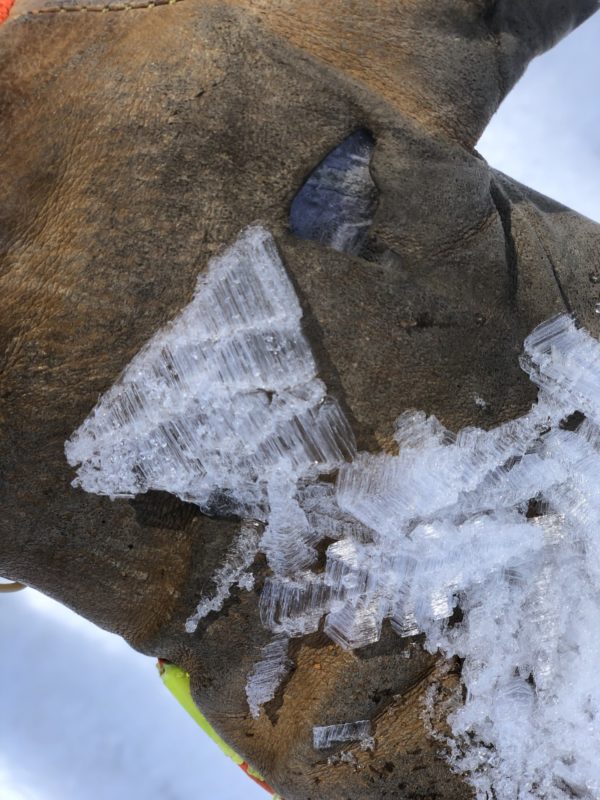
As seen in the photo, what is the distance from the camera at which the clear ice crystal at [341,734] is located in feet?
5.24

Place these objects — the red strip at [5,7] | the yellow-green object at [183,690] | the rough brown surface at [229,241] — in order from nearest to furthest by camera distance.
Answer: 1. the rough brown surface at [229,241]
2. the red strip at [5,7]
3. the yellow-green object at [183,690]

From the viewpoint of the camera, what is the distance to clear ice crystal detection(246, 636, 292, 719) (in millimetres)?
1601

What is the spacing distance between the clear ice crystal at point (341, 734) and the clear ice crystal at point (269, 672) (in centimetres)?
Result: 11

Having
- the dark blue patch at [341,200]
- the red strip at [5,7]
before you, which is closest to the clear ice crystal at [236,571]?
the dark blue patch at [341,200]

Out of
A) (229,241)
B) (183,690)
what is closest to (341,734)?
(183,690)

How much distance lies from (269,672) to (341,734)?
183 mm

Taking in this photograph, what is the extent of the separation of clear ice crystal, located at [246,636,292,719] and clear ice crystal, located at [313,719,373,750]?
115mm

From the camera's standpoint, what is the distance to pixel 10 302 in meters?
1.35

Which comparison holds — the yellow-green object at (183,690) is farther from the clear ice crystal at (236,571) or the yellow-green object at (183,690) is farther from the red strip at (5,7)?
the red strip at (5,7)

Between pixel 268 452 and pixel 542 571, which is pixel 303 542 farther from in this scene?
pixel 542 571

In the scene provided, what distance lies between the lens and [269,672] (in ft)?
5.31

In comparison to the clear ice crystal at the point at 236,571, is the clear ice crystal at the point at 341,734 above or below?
below

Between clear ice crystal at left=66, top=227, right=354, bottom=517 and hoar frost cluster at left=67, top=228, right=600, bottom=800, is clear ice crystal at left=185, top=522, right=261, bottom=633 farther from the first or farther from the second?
clear ice crystal at left=66, top=227, right=354, bottom=517

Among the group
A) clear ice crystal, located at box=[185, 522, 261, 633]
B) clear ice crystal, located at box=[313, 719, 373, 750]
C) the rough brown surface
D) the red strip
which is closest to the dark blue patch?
the rough brown surface
